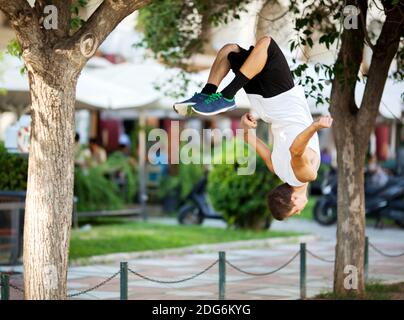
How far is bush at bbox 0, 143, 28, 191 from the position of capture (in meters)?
14.2

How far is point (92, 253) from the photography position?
15.0 meters

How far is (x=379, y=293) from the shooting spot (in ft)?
38.3

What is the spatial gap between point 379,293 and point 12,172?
18.7 ft

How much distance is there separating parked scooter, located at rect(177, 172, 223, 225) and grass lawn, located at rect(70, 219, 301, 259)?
1.67 feet

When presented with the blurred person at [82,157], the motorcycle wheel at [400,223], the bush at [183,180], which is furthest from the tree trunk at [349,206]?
the bush at [183,180]

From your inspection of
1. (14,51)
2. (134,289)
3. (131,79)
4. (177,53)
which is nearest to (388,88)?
(177,53)

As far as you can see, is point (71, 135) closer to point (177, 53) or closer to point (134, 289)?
point (134, 289)

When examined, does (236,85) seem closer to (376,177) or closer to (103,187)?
(103,187)

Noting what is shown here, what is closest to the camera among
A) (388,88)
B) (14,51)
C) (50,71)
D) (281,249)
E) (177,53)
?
(50,71)

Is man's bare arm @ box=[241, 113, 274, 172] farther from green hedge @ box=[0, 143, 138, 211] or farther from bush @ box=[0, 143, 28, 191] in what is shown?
green hedge @ box=[0, 143, 138, 211]

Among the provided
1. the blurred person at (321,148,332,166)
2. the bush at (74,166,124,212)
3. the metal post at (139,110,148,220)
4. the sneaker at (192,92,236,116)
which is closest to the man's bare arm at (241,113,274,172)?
the sneaker at (192,92,236,116)

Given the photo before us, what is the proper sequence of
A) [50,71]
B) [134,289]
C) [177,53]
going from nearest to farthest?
1. [50,71]
2. [134,289]
3. [177,53]

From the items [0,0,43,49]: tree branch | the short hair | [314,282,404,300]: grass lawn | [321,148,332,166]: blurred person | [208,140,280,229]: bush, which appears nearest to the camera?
[0,0,43,49]: tree branch

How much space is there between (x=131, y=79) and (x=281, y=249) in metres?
6.18
